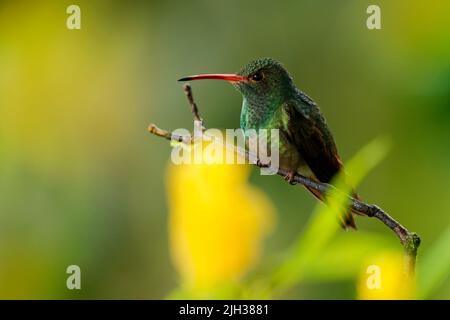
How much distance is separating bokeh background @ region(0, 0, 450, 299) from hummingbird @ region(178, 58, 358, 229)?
0.63 ft

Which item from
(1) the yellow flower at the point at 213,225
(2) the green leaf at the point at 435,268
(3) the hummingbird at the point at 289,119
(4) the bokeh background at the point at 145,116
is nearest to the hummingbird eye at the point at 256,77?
(3) the hummingbird at the point at 289,119

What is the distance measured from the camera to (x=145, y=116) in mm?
2389

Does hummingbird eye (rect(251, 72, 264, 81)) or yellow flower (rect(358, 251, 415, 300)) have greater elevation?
hummingbird eye (rect(251, 72, 264, 81))

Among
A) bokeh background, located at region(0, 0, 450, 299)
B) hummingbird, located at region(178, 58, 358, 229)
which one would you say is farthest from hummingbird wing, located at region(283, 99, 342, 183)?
bokeh background, located at region(0, 0, 450, 299)

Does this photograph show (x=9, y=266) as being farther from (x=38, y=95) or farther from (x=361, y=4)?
(x=361, y=4)

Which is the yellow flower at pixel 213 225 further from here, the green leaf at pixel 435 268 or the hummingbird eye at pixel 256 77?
the hummingbird eye at pixel 256 77

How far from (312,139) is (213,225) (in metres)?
0.90

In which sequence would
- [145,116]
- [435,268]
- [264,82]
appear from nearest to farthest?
[435,268] → [264,82] → [145,116]

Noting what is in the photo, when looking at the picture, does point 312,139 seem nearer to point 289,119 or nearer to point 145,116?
point 289,119

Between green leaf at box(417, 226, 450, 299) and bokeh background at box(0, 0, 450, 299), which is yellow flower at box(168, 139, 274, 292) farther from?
bokeh background at box(0, 0, 450, 299)

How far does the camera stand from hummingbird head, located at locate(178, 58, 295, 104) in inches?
55.1

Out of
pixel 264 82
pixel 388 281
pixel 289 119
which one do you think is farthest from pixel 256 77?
pixel 388 281

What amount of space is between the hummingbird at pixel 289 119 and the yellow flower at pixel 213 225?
0.76 m

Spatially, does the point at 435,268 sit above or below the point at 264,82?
below
